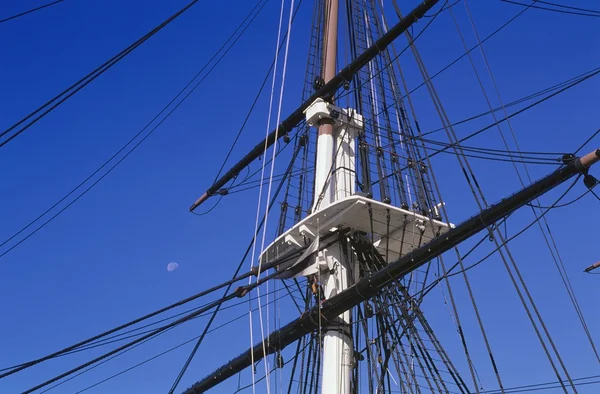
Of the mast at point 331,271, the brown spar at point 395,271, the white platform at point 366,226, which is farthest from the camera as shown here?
the white platform at point 366,226

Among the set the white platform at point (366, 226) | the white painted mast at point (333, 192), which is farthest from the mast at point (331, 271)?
the white platform at point (366, 226)

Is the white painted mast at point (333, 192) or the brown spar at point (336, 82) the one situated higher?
the brown spar at point (336, 82)

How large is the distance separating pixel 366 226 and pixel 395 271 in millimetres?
1887

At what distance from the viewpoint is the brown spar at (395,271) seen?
842cm

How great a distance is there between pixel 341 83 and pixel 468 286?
520 centimetres

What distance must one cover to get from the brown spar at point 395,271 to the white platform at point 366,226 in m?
1.29

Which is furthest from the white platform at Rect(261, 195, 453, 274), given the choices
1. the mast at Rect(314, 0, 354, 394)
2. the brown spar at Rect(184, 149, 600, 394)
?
the brown spar at Rect(184, 149, 600, 394)

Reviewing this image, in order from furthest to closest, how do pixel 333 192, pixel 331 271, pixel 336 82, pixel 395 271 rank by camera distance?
1. pixel 336 82
2. pixel 333 192
3. pixel 331 271
4. pixel 395 271

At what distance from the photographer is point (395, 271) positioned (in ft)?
32.3

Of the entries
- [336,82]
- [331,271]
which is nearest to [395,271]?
[331,271]

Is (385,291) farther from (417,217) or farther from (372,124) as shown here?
(372,124)

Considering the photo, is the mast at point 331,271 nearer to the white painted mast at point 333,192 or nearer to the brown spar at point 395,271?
the white painted mast at point 333,192

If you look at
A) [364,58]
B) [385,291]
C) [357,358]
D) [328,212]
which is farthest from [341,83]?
[357,358]

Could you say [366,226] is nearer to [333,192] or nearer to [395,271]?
[333,192]
